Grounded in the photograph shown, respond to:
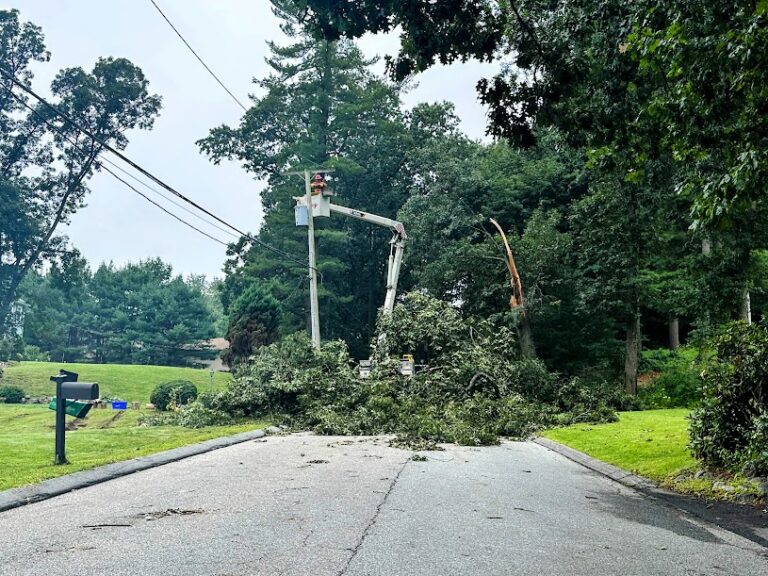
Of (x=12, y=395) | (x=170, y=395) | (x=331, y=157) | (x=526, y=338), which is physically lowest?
(x=12, y=395)

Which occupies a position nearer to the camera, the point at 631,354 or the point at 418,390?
the point at 418,390

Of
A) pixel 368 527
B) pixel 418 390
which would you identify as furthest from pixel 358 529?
pixel 418 390

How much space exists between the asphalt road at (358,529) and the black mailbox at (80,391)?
1.23 metres

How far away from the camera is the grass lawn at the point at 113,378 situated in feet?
111

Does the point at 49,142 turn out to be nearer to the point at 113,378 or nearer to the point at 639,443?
the point at 113,378

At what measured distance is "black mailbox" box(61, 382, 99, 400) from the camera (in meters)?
8.42

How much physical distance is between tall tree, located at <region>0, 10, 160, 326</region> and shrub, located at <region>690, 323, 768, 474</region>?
1604 inches

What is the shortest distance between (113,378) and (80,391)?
31345mm

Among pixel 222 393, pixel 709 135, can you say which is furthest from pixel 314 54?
pixel 709 135

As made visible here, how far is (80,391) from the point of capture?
8453 mm

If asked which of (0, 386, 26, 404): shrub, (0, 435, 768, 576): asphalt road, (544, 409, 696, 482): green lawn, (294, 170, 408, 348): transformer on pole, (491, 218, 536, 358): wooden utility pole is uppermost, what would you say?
(294, 170, 408, 348): transformer on pole

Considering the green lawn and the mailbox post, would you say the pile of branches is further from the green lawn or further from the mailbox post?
the mailbox post

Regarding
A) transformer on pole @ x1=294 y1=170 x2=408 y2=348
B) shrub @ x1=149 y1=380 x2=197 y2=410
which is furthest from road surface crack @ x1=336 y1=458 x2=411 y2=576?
shrub @ x1=149 y1=380 x2=197 y2=410

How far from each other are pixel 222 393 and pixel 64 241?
108ft
